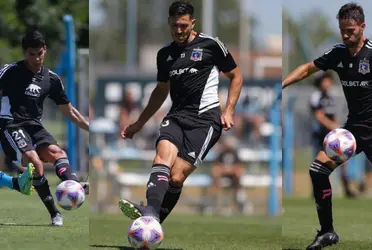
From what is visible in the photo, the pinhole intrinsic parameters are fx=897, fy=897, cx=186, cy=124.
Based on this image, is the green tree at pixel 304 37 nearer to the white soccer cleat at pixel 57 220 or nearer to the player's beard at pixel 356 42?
the player's beard at pixel 356 42

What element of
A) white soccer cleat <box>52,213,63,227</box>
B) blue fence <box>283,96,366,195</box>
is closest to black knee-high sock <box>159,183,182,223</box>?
white soccer cleat <box>52,213,63,227</box>

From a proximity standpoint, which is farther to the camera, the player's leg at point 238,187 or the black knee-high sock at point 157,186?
the player's leg at point 238,187

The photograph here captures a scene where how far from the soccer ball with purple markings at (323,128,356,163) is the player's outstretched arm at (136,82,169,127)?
1.73m

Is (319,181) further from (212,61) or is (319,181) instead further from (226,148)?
(226,148)

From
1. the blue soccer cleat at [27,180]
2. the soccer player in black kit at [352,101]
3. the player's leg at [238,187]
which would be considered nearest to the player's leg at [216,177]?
the player's leg at [238,187]

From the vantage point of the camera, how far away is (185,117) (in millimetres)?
8789

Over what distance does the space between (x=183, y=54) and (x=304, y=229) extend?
368 centimetres

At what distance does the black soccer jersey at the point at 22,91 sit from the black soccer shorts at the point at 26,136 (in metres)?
0.11

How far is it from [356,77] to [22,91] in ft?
13.4

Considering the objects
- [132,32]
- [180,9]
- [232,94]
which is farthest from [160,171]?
[132,32]

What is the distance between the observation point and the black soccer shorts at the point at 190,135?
862 centimetres

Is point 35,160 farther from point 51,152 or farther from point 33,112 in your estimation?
point 33,112

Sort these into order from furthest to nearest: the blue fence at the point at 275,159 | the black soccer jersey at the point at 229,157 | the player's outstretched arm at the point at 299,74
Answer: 1. the black soccer jersey at the point at 229,157
2. the blue fence at the point at 275,159
3. the player's outstretched arm at the point at 299,74

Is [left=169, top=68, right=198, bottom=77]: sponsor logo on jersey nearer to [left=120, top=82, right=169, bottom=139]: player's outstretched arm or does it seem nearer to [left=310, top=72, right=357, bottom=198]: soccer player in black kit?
[left=120, top=82, right=169, bottom=139]: player's outstretched arm
